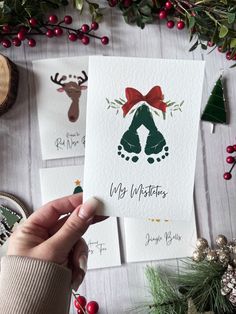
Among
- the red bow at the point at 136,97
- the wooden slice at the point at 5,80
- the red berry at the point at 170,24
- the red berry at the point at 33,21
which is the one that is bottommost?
the red bow at the point at 136,97

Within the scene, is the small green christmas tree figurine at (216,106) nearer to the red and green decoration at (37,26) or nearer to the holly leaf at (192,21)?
the holly leaf at (192,21)

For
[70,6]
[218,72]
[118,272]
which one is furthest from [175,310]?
[70,6]

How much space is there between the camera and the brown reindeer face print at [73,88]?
99cm

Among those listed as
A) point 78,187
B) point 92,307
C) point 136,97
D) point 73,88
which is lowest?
point 92,307

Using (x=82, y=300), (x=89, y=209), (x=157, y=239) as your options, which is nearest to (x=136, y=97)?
(x=89, y=209)

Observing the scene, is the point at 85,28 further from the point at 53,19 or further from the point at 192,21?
the point at 192,21

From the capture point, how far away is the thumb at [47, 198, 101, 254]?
652 millimetres

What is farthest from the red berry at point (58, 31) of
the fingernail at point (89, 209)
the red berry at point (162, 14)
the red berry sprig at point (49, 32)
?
the fingernail at point (89, 209)

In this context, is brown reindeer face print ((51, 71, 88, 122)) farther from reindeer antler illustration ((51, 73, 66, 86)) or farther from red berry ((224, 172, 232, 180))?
red berry ((224, 172, 232, 180))

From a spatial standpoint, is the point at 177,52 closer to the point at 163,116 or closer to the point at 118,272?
the point at 163,116

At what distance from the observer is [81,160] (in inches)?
39.5

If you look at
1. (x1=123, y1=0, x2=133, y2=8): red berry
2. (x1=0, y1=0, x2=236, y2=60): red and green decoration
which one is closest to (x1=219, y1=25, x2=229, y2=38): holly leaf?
(x1=0, y1=0, x2=236, y2=60): red and green decoration

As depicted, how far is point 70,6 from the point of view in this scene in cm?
100

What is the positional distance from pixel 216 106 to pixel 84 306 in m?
0.59
